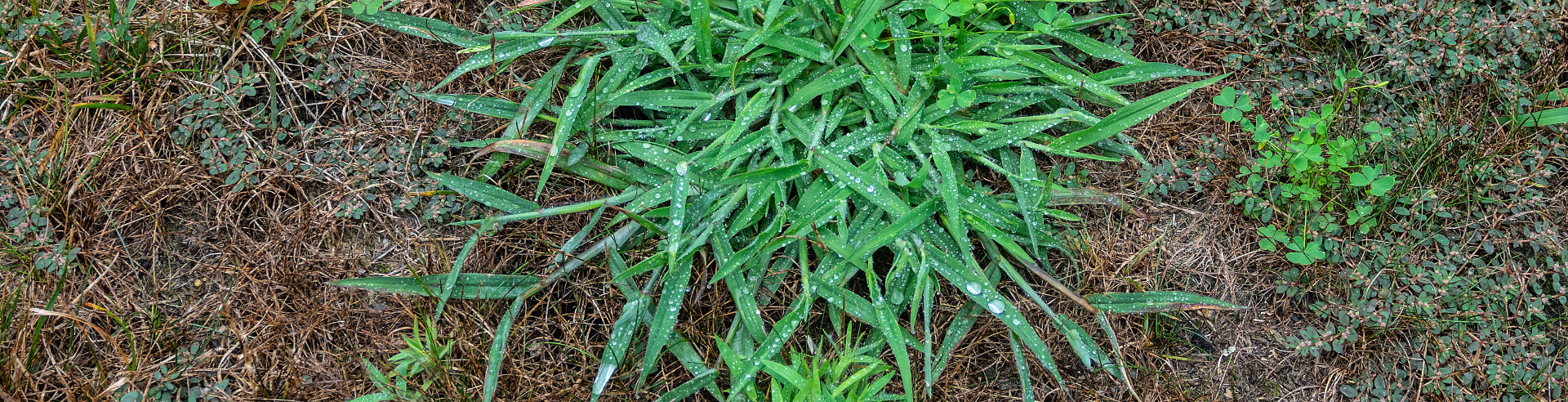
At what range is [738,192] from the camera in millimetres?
1647

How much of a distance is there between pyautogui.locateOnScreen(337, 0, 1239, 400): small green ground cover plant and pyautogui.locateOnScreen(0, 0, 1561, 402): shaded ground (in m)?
0.06

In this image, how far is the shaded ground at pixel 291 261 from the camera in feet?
5.47

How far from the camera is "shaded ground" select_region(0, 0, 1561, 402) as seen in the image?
5.47 feet

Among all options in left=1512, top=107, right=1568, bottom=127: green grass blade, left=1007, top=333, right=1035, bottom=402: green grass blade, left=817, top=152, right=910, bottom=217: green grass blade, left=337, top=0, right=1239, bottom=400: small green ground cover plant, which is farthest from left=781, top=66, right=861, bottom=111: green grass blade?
left=1512, top=107, right=1568, bottom=127: green grass blade

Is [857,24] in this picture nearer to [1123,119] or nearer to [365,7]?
[1123,119]

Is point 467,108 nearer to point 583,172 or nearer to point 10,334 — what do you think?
point 583,172

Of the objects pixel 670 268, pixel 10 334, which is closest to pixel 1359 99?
pixel 670 268

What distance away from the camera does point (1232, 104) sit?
1.76 meters

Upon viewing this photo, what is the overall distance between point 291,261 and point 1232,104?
6.92 ft

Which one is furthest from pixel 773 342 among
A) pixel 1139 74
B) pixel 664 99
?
pixel 1139 74

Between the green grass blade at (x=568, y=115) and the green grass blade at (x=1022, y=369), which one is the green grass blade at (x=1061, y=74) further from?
the green grass blade at (x=568, y=115)

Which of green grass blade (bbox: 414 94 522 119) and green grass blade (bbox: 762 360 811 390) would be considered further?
green grass blade (bbox: 414 94 522 119)

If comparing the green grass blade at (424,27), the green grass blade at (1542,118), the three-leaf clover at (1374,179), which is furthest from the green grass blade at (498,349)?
the green grass blade at (1542,118)

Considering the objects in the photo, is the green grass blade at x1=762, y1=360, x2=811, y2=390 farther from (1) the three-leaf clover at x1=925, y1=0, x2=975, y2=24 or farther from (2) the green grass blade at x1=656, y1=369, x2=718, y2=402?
(1) the three-leaf clover at x1=925, y1=0, x2=975, y2=24
